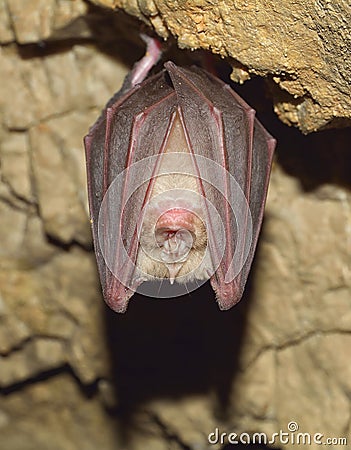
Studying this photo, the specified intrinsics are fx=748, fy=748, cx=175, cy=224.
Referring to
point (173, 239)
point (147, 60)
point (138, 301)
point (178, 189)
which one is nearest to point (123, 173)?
point (178, 189)

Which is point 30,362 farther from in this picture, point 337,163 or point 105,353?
point 337,163

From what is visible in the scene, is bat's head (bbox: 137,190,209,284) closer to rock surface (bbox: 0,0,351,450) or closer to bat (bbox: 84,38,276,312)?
bat (bbox: 84,38,276,312)

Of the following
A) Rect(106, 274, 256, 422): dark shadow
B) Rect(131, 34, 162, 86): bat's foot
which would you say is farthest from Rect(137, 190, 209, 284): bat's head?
Rect(106, 274, 256, 422): dark shadow

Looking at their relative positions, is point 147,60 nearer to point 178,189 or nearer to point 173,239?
point 178,189

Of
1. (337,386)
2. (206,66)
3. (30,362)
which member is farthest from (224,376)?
(206,66)

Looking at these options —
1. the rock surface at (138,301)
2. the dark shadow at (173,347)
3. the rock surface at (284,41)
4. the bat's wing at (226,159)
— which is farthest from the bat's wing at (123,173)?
the dark shadow at (173,347)
